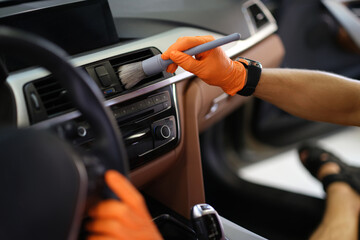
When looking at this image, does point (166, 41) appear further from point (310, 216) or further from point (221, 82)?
point (310, 216)

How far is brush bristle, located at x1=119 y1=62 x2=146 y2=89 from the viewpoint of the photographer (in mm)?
724

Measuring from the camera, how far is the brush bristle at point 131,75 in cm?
72

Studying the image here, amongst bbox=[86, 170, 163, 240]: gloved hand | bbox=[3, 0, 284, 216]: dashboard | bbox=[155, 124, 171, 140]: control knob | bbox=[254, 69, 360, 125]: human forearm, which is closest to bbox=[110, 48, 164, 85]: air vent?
bbox=[3, 0, 284, 216]: dashboard

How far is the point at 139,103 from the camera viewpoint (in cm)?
76

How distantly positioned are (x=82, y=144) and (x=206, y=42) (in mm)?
341

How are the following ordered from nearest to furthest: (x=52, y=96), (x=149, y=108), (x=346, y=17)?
(x=52, y=96) → (x=149, y=108) → (x=346, y=17)

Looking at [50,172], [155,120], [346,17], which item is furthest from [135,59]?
[346,17]

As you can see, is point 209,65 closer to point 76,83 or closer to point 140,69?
point 140,69

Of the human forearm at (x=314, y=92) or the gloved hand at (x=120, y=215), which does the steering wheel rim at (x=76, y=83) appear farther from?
the human forearm at (x=314, y=92)

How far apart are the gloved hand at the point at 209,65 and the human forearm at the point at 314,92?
9 centimetres

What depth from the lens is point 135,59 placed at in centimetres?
78

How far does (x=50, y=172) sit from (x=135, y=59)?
43cm

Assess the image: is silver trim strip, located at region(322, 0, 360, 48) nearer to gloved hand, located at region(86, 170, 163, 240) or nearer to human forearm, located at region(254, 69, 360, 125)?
human forearm, located at region(254, 69, 360, 125)

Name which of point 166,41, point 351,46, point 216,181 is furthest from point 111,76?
point 351,46
